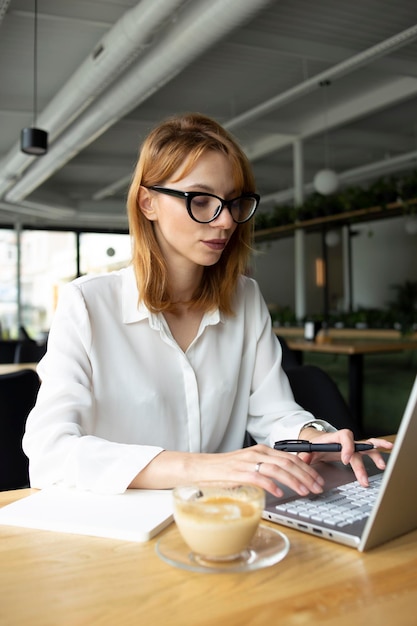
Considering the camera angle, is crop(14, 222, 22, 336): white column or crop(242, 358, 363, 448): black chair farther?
crop(14, 222, 22, 336): white column

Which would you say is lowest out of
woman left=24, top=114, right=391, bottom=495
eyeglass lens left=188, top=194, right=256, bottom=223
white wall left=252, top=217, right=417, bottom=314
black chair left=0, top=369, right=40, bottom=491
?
black chair left=0, top=369, right=40, bottom=491

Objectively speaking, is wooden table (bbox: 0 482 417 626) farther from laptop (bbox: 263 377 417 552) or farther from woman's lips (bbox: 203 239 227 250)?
woman's lips (bbox: 203 239 227 250)

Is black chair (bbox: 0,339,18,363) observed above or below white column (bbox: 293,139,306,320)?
below

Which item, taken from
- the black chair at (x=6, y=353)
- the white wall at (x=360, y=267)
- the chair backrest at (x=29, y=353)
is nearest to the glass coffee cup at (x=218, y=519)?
the chair backrest at (x=29, y=353)

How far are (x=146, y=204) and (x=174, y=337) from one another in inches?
13.8

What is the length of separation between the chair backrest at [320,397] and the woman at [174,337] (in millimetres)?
290

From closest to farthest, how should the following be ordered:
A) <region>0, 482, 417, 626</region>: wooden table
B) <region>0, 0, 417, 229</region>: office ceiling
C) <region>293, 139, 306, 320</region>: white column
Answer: <region>0, 482, 417, 626</region>: wooden table
<region>0, 0, 417, 229</region>: office ceiling
<region>293, 139, 306, 320</region>: white column

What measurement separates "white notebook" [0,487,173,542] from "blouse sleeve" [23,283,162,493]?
0.04 meters

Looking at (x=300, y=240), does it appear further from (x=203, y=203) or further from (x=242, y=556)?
(x=242, y=556)

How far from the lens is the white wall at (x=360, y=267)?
46.6ft

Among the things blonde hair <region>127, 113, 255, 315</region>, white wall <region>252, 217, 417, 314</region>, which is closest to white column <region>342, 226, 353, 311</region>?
white wall <region>252, 217, 417, 314</region>

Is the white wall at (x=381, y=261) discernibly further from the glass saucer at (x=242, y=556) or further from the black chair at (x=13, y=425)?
the glass saucer at (x=242, y=556)

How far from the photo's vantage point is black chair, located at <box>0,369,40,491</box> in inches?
88.2

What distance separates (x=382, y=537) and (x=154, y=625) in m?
0.37
